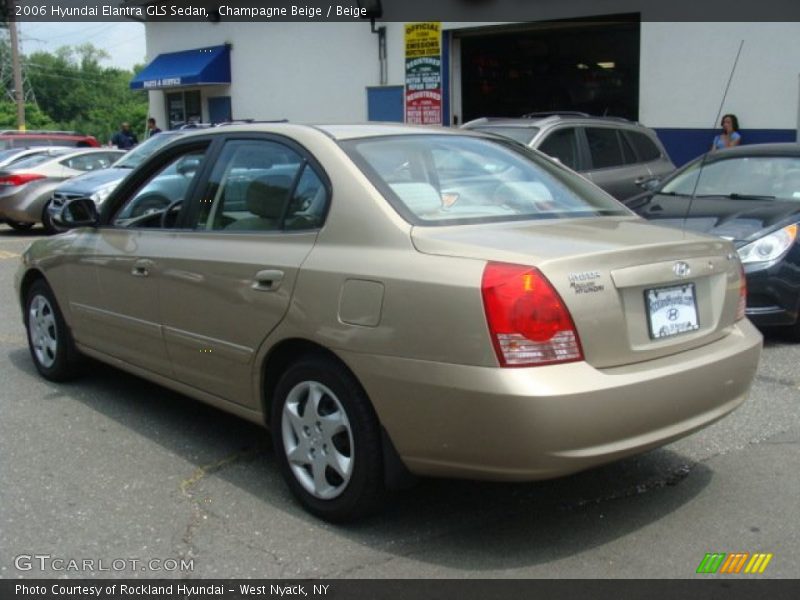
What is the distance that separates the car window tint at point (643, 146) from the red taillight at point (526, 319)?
7.88 m

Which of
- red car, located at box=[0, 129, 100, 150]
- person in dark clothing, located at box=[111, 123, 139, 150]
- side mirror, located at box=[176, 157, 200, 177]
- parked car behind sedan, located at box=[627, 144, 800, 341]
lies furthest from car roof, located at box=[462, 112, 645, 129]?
person in dark clothing, located at box=[111, 123, 139, 150]

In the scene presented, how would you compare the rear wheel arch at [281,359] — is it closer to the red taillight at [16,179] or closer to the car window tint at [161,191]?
the car window tint at [161,191]

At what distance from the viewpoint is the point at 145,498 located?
158 inches

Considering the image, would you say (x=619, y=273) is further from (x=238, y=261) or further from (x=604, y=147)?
(x=604, y=147)

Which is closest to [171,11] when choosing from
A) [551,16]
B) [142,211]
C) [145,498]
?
[551,16]

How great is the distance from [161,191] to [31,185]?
11236 millimetres

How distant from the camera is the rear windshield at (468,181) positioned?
12.3ft

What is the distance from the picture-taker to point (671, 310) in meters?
3.47

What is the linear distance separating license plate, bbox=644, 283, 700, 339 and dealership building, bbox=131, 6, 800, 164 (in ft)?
33.3

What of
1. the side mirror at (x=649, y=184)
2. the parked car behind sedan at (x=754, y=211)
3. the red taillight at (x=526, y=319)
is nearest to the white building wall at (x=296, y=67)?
the side mirror at (x=649, y=184)

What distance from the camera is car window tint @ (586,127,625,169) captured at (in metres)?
9.76
